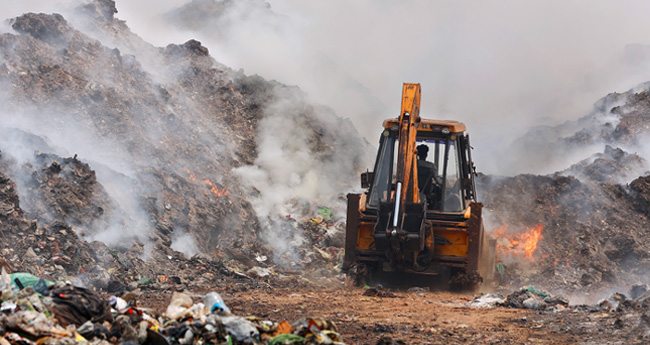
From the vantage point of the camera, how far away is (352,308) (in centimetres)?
847

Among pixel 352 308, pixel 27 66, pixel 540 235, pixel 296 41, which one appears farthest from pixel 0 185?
pixel 296 41

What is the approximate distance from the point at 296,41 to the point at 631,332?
72.8 feet

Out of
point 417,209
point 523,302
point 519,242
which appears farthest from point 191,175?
point 523,302

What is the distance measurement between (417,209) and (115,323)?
5.44m

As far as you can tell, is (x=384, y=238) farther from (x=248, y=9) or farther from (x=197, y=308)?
(x=248, y=9)

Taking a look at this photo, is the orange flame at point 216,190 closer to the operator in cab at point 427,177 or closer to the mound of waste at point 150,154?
the mound of waste at point 150,154

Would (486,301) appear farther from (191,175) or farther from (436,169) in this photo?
(191,175)

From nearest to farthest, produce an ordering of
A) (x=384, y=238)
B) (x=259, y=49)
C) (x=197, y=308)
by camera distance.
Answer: (x=197, y=308), (x=384, y=238), (x=259, y=49)

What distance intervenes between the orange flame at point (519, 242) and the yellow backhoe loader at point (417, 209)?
4.73m

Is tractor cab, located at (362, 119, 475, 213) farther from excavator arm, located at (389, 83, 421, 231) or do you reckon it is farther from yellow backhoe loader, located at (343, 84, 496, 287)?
excavator arm, located at (389, 83, 421, 231)

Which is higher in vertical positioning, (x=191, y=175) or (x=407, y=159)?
(x=191, y=175)

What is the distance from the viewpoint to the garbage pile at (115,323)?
15.6ft


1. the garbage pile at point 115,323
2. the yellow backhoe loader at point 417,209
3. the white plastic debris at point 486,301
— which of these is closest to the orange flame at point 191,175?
the yellow backhoe loader at point 417,209

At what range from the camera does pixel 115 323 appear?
516 cm
